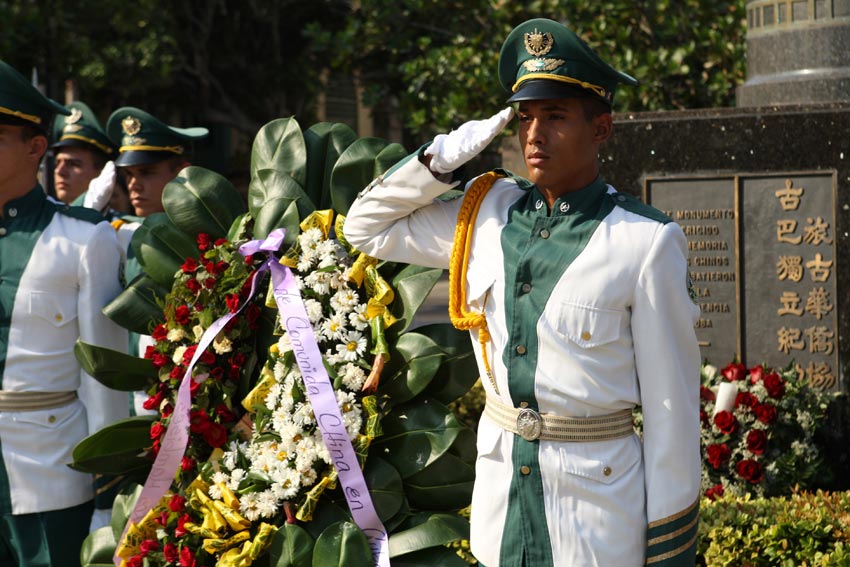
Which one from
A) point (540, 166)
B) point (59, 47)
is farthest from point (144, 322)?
point (59, 47)

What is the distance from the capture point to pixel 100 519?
Result: 12.4 ft

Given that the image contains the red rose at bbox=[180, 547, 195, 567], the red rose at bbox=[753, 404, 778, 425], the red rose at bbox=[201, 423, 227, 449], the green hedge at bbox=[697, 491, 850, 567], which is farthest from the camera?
the red rose at bbox=[753, 404, 778, 425]

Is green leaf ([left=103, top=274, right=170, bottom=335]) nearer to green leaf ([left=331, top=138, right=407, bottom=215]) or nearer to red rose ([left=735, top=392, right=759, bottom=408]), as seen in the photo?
green leaf ([left=331, top=138, right=407, bottom=215])

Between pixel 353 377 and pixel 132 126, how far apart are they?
96.5 inches

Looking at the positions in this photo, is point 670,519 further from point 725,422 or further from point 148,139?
point 148,139

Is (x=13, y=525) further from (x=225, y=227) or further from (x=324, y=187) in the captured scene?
(x=324, y=187)

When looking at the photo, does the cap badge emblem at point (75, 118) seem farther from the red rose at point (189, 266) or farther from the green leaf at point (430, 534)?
the green leaf at point (430, 534)

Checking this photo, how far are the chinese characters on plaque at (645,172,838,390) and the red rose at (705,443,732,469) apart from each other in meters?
0.68

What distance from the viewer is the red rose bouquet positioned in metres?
4.84

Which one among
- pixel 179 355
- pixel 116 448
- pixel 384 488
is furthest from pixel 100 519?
pixel 384 488

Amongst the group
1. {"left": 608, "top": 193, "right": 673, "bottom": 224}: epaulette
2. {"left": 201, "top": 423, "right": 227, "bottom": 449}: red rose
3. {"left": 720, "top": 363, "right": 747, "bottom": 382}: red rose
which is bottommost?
{"left": 720, "top": 363, "right": 747, "bottom": 382}: red rose

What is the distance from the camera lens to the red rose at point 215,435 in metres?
3.50

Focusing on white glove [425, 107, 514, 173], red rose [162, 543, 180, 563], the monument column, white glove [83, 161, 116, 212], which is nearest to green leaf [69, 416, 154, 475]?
red rose [162, 543, 180, 563]

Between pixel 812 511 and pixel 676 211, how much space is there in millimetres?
1729
